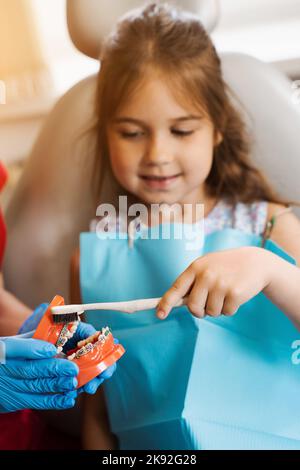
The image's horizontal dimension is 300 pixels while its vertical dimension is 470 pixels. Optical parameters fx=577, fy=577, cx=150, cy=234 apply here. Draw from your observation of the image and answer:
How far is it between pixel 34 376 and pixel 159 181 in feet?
0.92

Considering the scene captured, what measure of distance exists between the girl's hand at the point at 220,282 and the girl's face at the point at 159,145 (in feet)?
0.52

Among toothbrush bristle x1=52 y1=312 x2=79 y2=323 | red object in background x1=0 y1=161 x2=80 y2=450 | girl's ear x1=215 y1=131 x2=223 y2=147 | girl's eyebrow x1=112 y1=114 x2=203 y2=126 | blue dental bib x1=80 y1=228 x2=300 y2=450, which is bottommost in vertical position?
red object in background x1=0 y1=161 x2=80 y2=450

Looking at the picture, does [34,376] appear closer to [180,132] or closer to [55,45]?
[180,132]

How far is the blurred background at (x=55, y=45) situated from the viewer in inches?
25.4

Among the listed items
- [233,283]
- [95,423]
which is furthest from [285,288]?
[95,423]

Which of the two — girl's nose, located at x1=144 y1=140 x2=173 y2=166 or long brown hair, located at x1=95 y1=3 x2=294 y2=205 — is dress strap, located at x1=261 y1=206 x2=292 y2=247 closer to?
long brown hair, located at x1=95 y1=3 x2=294 y2=205

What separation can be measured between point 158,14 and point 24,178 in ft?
0.92

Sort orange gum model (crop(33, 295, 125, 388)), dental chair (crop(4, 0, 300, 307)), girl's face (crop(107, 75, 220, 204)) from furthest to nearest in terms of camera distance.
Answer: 1. dental chair (crop(4, 0, 300, 307))
2. girl's face (crop(107, 75, 220, 204))
3. orange gum model (crop(33, 295, 125, 388))

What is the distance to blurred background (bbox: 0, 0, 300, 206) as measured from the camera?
0.65m

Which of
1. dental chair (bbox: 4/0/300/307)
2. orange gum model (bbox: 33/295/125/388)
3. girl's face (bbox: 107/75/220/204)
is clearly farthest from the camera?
dental chair (bbox: 4/0/300/307)

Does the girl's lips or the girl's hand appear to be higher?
the girl's lips

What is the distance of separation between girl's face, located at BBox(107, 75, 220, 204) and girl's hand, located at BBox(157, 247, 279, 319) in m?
0.16

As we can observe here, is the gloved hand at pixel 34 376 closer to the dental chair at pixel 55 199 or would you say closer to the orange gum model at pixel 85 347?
the orange gum model at pixel 85 347

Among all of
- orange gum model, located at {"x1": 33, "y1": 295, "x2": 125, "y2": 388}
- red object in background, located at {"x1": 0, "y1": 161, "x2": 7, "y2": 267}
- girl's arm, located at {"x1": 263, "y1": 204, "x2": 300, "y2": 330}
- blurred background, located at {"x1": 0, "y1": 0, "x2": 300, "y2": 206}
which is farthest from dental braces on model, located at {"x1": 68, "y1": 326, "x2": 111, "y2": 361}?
blurred background, located at {"x1": 0, "y1": 0, "x2": 300, "y2": 206}
